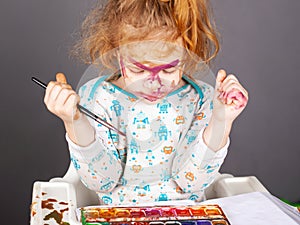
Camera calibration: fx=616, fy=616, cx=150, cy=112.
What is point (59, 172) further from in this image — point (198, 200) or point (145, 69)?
point (145, 69)

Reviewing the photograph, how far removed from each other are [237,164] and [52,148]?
53 cm

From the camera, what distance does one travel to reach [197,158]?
38.8 inches

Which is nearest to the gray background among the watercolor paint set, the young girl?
the young girl

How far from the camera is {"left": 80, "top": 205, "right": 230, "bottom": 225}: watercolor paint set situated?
0.84 metres

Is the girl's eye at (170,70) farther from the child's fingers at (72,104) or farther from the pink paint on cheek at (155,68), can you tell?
the child's fingers at (72,104)

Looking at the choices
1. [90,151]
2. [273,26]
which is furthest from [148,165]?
[273,26]

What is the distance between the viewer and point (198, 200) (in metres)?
1.02

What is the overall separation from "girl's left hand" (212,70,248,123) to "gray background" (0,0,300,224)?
2.04 ft

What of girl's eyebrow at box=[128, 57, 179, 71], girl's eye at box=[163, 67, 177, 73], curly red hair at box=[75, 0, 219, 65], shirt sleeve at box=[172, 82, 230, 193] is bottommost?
shirt sleeve at box=[172, 82, 230, 193]

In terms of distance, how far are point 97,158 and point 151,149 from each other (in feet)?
0.31

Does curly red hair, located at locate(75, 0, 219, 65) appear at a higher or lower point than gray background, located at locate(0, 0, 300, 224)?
higher

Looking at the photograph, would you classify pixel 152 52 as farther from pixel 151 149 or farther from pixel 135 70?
pixel 151 149

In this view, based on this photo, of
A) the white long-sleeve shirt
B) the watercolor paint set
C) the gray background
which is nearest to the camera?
the watercolor paint set

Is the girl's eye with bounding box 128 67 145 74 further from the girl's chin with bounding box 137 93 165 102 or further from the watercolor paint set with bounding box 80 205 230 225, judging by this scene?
the watercolor paint set with bounding box 80 205 230 225
